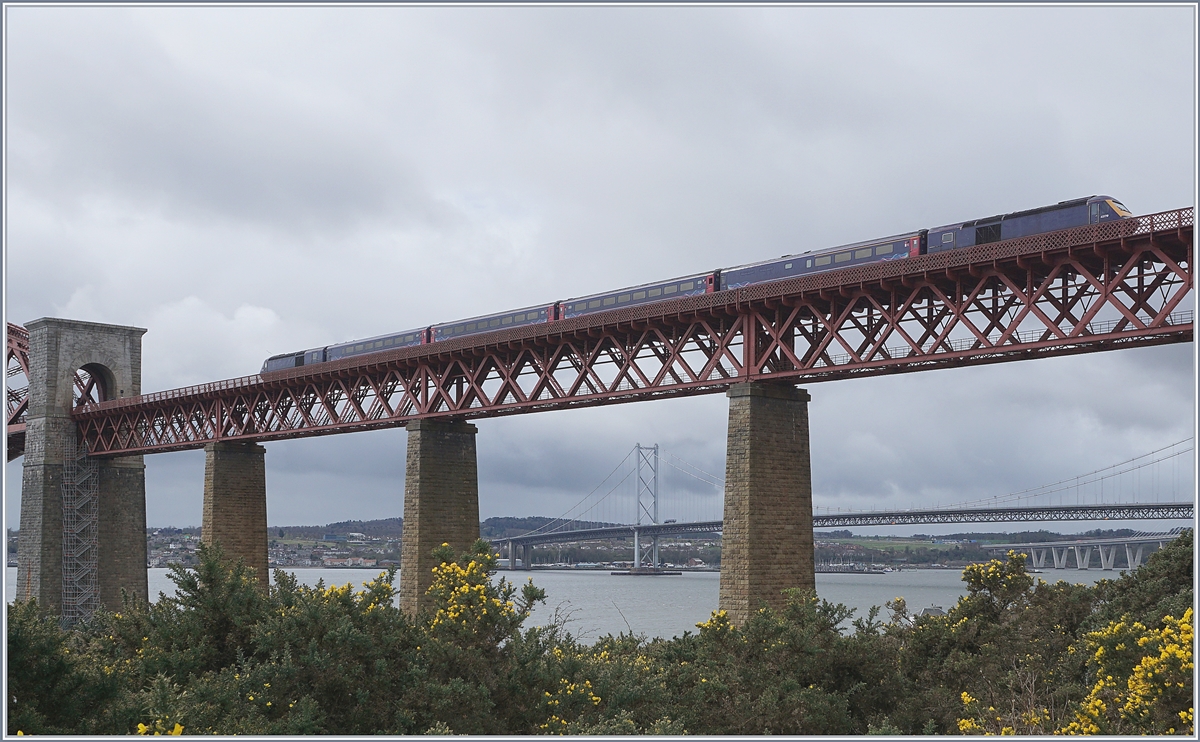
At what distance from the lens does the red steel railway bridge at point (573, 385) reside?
26422 mm

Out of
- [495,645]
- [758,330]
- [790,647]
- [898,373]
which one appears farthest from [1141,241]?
[495,645]

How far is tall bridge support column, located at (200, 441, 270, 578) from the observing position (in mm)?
51781

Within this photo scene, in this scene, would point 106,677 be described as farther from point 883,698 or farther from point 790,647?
point 883,698

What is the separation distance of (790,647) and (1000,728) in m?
5.13

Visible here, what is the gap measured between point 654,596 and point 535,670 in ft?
213

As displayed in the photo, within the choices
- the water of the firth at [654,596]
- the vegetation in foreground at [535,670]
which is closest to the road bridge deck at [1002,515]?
the water of the firth at [654,596]

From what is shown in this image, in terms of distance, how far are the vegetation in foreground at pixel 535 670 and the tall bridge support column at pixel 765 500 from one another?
6.62 meters

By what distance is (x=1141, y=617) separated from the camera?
20.8 meters

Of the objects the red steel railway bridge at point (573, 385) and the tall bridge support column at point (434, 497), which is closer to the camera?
the red steel railway bridge at point (573, 385)

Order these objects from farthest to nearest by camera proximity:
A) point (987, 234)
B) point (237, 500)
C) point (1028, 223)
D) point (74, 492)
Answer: point (74, 492), point (237, 500), point (987, 234), point (1028, 223)

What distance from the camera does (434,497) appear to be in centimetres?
4119

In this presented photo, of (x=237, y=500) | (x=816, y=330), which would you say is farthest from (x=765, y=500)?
(x=237, y=500)

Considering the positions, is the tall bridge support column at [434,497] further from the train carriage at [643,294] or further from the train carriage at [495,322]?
the train carriage at [643,294]

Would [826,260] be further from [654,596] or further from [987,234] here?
[654,596]
